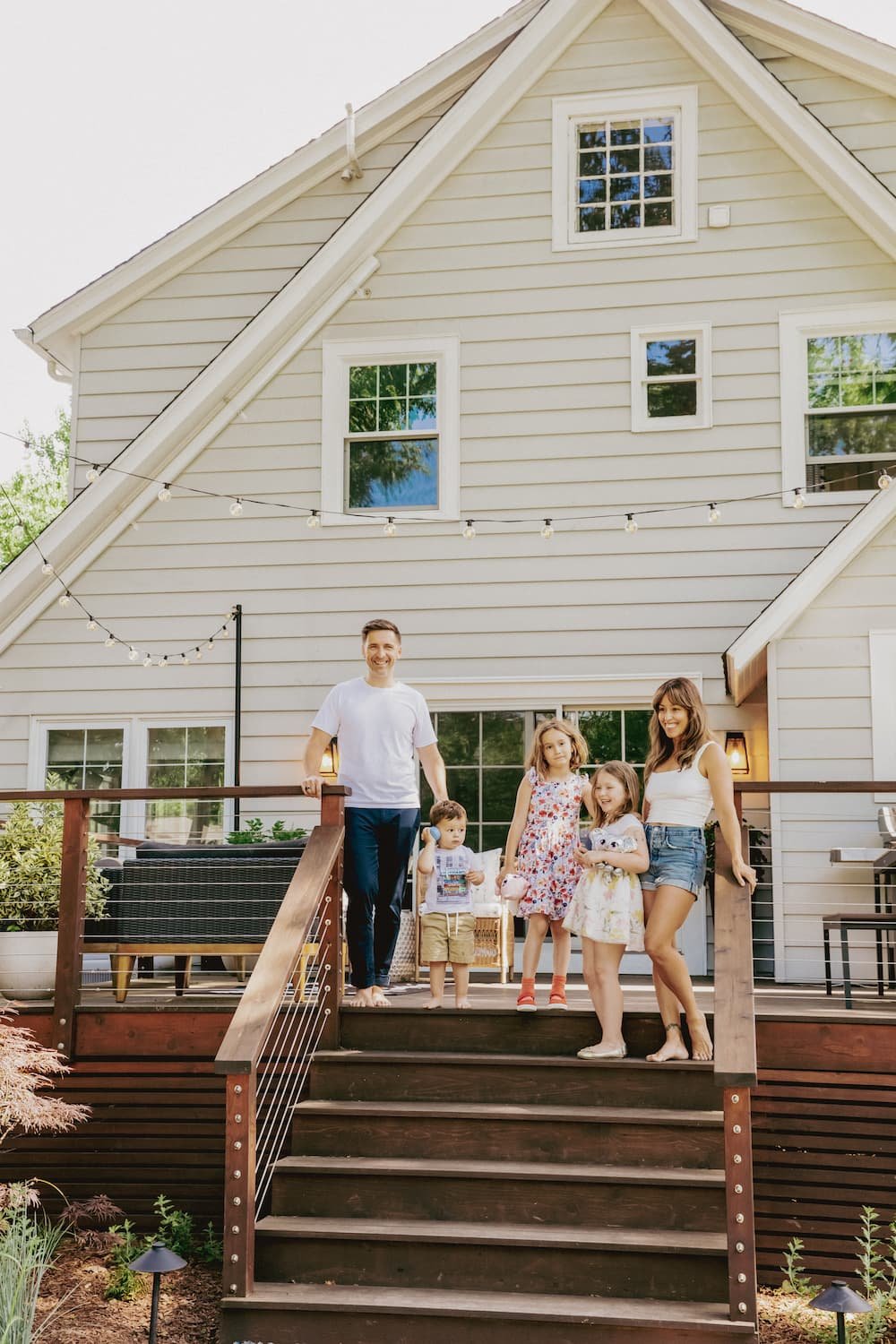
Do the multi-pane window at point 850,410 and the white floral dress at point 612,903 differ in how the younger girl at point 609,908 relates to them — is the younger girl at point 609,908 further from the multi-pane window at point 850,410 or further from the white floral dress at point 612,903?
the multi-pane window at point 850,410

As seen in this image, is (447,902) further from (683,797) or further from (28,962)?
(28,962)

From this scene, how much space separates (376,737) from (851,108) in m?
5.92

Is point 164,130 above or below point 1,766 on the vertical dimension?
above

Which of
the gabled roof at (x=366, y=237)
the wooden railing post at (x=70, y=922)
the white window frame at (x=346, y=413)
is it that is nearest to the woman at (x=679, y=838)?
the wooden railing post at (x=70, y=922)

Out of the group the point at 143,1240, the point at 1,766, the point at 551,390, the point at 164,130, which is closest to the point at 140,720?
the point at 1,766

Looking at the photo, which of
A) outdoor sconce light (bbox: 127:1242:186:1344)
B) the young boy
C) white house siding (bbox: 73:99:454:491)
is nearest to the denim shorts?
the young boy

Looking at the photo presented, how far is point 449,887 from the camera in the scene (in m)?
5.86

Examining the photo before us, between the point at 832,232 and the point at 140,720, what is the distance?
560 centimetres

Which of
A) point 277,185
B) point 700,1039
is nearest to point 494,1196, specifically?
point 700,1039

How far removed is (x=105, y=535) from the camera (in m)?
9.29

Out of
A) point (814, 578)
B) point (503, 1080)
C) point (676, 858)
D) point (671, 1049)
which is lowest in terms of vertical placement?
point (503, 1080)

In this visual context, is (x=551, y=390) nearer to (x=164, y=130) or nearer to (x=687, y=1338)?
(x=687, y=1338)

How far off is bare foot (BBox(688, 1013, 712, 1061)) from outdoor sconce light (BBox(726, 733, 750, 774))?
10.9ft

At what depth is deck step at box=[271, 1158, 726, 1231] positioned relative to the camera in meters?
4.65
